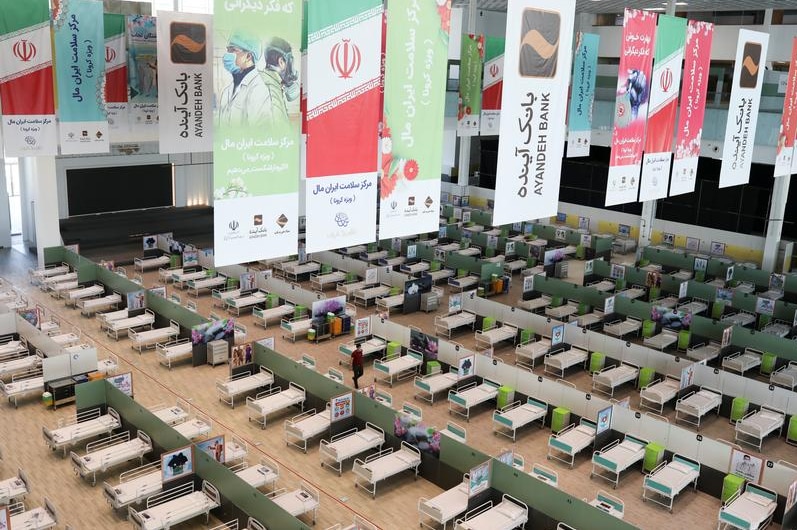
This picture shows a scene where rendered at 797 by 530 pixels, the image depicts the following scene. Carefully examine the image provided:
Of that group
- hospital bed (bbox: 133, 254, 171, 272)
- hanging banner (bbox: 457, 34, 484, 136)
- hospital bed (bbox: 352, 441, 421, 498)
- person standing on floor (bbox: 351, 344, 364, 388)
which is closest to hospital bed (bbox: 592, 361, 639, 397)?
person standing on floor (bbox: 351, 344, 364, 388)

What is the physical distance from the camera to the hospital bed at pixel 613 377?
1485 centimetres

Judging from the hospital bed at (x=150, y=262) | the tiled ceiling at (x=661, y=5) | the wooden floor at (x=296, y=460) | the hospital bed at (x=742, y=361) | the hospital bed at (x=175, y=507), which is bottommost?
the wooden floor at (x=296, y=460)

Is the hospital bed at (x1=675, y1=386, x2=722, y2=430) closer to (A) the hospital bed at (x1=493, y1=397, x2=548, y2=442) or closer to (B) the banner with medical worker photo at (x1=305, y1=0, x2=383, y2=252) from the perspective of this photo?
(A) the hospital bed at (x1=493, y1=397, x2=548, y2=442)

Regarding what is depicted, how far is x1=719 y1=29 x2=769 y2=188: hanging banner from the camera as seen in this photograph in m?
13.7

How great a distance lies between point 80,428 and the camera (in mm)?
12188

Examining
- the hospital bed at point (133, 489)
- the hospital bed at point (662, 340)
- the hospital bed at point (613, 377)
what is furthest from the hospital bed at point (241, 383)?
the hospital bed at point (662, 340)

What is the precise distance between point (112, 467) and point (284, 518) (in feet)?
13.4

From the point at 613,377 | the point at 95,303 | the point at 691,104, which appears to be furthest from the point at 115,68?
the point at 613,377

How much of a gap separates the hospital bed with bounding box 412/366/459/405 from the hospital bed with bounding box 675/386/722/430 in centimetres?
414

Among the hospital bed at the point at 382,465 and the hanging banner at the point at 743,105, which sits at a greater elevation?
the hanging banner at the point at 743,105

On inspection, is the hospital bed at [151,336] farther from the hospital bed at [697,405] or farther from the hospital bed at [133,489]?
the hospital bed at [697,405]

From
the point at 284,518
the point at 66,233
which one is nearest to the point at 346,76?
the point at 284,518

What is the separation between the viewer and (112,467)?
12.0 meters

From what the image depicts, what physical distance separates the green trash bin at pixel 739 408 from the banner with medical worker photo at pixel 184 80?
10841mm
